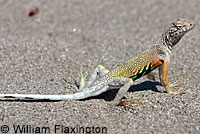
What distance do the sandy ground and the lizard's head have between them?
1031 mm

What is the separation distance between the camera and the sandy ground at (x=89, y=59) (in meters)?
4.51

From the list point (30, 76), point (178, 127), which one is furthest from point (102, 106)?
point (30, 76)

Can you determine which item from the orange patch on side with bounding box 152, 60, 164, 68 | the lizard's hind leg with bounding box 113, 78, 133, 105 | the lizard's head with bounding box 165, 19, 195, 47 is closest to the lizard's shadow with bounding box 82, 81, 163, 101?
the lizard's hind leg with bounding box 113, 78, 133, 105

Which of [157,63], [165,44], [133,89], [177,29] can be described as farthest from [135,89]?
[177,29]

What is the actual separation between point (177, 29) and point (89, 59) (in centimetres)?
247

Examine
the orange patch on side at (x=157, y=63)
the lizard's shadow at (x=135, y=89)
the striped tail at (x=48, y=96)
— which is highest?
the orange patch on side at (x=157, y=63)

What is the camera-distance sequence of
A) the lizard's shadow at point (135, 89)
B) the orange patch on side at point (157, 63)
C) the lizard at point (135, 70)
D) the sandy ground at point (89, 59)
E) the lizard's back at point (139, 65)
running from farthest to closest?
the lizard's shadow at point (135, 89), the orange patch on side at point (157, 63), the lizard's back at point (139, 65), the lizard at point (135, 70), the sandy ground at point (89, 59)

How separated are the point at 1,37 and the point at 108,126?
4.96m

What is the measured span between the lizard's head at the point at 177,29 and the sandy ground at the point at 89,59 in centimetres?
103

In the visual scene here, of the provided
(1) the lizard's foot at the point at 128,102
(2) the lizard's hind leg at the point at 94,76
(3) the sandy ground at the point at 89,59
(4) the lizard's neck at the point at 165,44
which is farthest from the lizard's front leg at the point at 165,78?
(2) the lizard's hind leg at the point at 94,76

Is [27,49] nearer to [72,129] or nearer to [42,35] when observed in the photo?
[42,35]

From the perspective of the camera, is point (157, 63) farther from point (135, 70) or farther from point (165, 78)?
point (135, 70)

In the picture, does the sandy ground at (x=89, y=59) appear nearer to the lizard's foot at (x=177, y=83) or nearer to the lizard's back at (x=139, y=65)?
the lizard's foot at (x=177, y=83)

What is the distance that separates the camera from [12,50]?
7.11m
